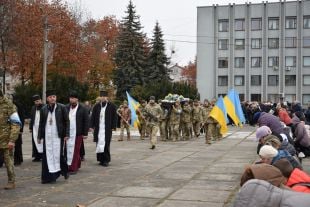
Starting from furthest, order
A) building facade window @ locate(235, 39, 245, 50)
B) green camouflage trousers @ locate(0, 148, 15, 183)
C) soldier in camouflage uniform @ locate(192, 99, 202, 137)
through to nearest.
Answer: building facade window @ locate(235, 39, 245, 50) → soldier in camouflage uniform @ locate(192, 99, 202, 137) → green camouflage trousers @ locate(0, 148, 15, 183)

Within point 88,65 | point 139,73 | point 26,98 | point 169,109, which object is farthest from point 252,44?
point 169,109

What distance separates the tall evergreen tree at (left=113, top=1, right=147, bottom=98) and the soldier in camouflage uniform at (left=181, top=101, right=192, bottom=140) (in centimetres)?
3252

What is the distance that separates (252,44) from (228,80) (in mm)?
5965

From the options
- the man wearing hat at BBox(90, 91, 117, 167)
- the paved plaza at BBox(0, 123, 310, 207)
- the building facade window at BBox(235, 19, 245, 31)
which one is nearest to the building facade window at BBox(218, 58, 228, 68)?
the building facade window at BBox(235, 19, 245, 31)

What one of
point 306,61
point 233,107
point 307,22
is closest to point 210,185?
point 233,107

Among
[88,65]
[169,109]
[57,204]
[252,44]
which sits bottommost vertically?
[57,204]

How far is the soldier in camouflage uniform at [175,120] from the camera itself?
68.4 feet

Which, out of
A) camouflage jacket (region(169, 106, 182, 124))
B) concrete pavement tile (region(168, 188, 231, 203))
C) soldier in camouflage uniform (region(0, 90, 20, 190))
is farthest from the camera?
camouflage jacket (region(169, 106, 182, 124))

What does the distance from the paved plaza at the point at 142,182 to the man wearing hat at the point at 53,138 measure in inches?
9.3

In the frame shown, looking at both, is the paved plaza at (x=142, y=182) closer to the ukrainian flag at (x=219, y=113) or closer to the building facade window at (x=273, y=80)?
the ukrainian flag at (x=219, y=113)

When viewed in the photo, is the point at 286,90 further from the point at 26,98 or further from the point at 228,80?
the point at 26,98

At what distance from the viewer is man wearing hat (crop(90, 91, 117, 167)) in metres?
12.7

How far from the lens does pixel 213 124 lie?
66.5 ft

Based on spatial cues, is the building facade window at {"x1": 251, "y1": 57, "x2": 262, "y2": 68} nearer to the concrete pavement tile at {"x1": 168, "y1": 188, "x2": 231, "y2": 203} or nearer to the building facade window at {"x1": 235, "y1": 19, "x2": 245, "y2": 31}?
the building facade window at {"x1": 235, "y1": 19, "x2": 245, "y2": 31}
